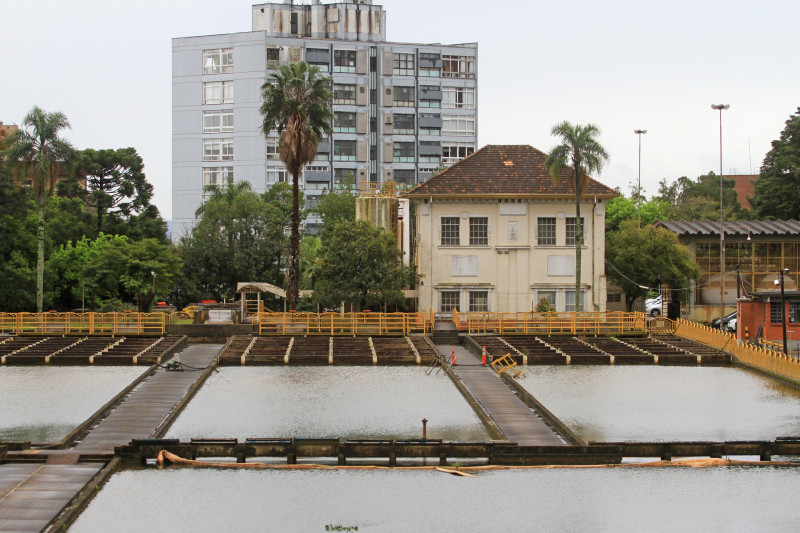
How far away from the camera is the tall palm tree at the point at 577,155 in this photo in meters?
57.4

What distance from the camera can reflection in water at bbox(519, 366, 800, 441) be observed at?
112ft

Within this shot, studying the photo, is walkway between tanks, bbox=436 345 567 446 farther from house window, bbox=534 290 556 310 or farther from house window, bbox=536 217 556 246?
house window, bbox=536 217 556 246

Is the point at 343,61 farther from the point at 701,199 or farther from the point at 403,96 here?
the point at 701,199

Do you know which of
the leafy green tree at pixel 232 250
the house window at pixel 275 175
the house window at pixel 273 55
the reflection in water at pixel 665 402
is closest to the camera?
the reflection in water at pixel 665 402

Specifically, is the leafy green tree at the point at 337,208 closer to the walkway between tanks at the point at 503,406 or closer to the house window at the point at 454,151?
the house window at the point at 454,151

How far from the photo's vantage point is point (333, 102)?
325 feet

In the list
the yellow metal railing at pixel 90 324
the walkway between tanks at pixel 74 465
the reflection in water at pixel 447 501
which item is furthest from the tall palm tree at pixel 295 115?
the reflection in water at pixel 447 501

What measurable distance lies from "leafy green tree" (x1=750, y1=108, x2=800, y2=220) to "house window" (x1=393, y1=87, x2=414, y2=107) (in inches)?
1413

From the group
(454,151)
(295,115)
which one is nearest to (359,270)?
(295,115)

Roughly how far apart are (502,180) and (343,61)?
42.6 m

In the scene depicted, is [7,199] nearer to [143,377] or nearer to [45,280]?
[45,280]

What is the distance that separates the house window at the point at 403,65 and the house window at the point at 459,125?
613 cm

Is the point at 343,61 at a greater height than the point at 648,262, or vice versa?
the point at 343,61

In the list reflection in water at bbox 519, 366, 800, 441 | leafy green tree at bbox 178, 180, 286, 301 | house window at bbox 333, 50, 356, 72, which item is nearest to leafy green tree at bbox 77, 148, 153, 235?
leafy green tree at bbox 178, 180, 286, 301
